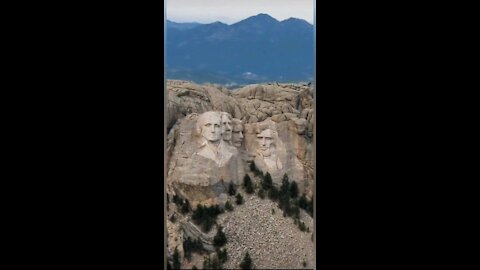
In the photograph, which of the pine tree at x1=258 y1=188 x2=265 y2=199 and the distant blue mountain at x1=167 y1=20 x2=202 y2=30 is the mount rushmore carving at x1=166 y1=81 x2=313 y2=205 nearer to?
the pine tree at x1=258 y1=188 x2=265 y2=199

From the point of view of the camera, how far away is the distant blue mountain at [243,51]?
3223 mm

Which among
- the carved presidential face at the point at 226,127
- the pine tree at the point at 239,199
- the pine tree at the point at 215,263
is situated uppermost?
the carved presidential face at the point at 226,127

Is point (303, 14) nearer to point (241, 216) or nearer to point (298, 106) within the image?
point (298, 106)

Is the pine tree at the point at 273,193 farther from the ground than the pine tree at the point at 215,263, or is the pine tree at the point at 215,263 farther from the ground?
the pine tree at the point at 273,193

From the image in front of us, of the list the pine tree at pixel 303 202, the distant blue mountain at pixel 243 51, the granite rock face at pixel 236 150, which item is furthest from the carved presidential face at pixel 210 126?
the pine tree at pixel 303 202

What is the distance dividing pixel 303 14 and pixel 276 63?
0.33 meters

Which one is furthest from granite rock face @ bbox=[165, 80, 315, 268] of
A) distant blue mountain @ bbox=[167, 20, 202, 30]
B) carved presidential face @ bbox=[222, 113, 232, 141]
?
distant blue mountain @ bbox=[167, 20, 202, 30]

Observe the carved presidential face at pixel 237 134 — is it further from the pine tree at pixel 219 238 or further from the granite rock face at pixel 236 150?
the pine tree at pixel 219 238

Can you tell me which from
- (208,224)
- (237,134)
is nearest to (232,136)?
(237,134)

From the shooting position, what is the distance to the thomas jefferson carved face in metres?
3.27

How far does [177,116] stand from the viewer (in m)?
3.22

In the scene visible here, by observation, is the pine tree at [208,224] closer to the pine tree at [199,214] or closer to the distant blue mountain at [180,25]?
the pine tree at [199,214]

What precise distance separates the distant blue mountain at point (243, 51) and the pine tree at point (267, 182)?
579 mm
